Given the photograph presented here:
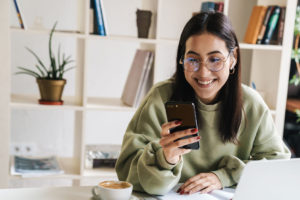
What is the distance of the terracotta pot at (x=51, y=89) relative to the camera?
2.45 meters

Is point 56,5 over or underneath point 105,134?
over

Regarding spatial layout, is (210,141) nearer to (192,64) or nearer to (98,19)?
(192,64)

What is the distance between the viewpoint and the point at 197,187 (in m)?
1.40

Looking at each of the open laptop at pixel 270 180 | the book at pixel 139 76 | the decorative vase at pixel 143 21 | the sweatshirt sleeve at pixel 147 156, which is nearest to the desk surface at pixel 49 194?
the sweatshirt sleeve at pixel 147 156

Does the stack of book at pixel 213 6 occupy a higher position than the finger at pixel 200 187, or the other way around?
the stack of book at pixel 213 6

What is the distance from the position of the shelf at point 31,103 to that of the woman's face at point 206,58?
1167 mm

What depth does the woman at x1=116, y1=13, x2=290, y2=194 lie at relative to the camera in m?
1.40

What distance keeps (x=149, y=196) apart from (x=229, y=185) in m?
0.28

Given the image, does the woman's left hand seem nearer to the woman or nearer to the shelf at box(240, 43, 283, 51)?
the woman

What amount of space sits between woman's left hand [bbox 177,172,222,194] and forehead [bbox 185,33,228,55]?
0.39 metres

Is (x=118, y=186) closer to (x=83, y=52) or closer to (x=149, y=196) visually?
(x=149, y=196)

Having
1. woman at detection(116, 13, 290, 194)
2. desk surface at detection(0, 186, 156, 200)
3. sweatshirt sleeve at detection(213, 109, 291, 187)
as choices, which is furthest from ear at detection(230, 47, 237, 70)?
desk surface at detection(0, 186, 156, 200)

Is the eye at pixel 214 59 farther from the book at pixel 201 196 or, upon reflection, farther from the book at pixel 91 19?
the book at pixel 91 19

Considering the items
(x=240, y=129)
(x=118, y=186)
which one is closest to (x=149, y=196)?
(x=118, y=186)
